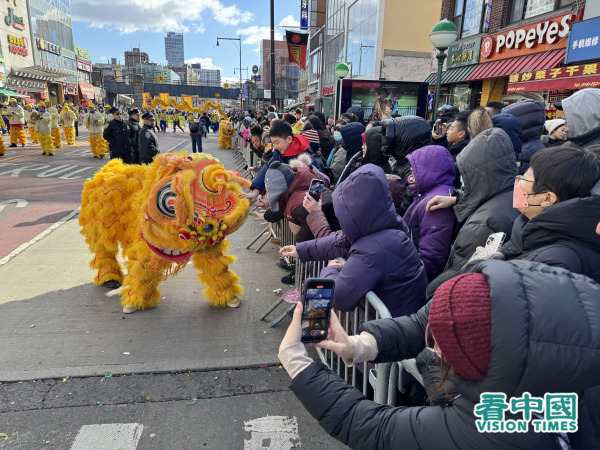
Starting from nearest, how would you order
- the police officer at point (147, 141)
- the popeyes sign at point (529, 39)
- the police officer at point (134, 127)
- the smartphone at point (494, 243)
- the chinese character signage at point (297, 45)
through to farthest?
1. the smartphone at point (494, 243)
2. the police officer at point (147, 141)
3. the popeyes sign at point (529, 39)
4. the police officer at point (134, 127)
5. the chinese character signage at point (297, 45)

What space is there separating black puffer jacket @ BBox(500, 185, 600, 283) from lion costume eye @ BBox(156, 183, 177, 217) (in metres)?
2.86

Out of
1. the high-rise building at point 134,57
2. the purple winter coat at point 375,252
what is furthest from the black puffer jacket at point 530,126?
the high-rise building at point 134,57

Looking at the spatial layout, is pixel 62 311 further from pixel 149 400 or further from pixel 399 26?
pixel 399 26

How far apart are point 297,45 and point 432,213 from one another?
67.4 ft

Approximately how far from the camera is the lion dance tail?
13.3 feet

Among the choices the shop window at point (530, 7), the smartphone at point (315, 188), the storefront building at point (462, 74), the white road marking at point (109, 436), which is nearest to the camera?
the white road marking at point (109, 436)

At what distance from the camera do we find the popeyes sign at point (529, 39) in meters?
9.63

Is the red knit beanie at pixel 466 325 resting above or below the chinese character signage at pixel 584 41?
below

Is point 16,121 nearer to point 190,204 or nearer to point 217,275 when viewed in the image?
point 217,275

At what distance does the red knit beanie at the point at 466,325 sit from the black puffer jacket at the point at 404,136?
2.86 m

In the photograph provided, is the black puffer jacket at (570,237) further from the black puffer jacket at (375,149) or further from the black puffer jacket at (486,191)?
the black puffer jacket at (375,149)

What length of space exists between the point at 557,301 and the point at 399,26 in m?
23.4

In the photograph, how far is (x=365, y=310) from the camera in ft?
7.29

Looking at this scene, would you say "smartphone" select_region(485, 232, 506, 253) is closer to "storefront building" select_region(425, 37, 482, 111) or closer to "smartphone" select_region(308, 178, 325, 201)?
"smartphone" select_region(308, 178, 325, 201)
